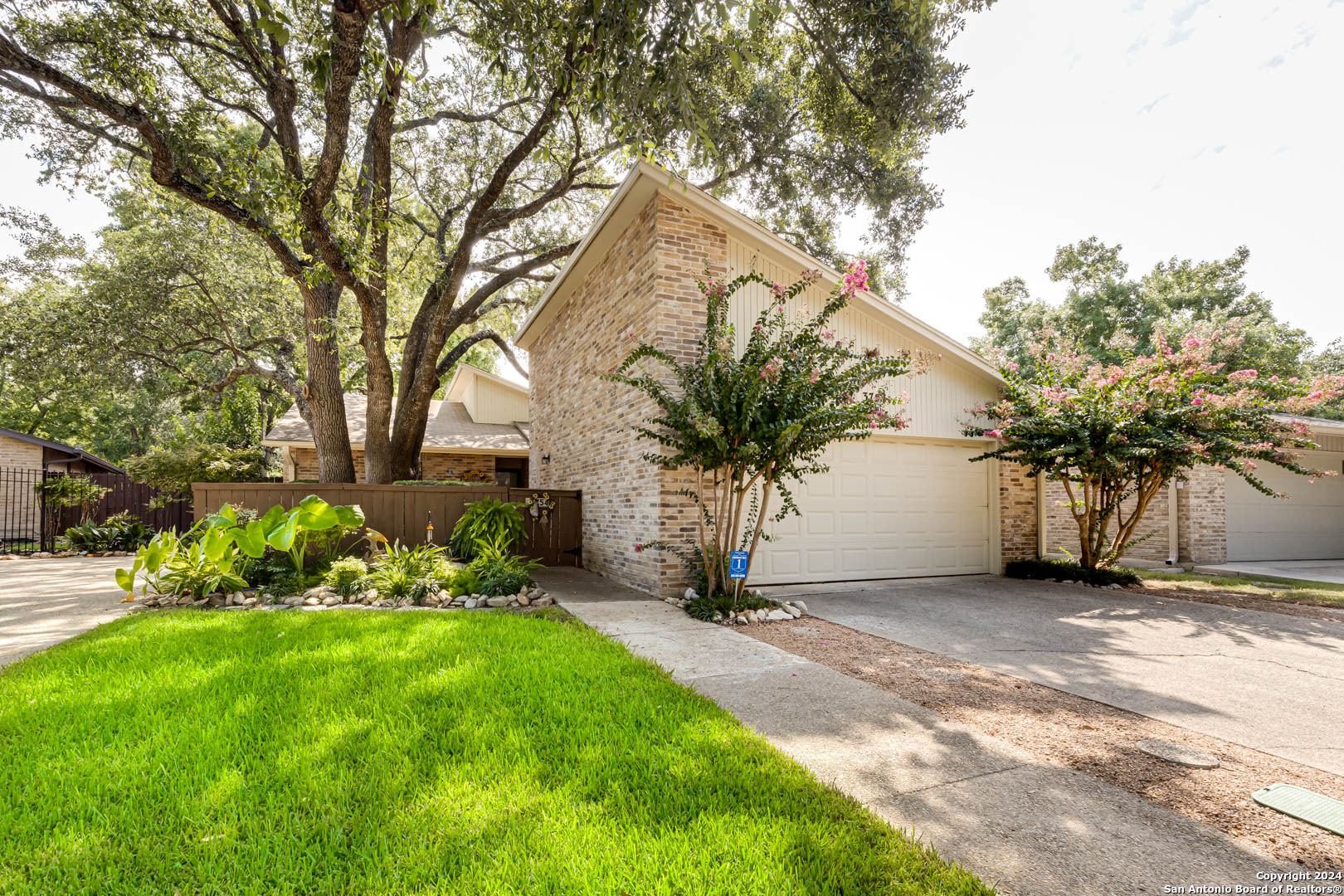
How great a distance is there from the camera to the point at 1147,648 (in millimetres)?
4621

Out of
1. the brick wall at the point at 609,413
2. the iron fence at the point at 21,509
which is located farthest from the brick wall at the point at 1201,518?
the iron fence at the point at 21,509

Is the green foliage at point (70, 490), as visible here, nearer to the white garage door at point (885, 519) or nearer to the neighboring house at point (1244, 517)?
the white garage door at point (885, 519)

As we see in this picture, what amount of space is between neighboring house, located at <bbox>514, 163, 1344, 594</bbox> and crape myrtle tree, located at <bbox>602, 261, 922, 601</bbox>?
0.43 meters

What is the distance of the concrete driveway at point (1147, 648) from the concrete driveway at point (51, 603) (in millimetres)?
6536

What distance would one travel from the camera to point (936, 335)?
26.1 feet

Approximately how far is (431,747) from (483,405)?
15282mm

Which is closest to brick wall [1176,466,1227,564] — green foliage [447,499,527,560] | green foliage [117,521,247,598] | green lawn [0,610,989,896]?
green foliage [447,499,527,560]

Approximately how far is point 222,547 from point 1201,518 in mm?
14917

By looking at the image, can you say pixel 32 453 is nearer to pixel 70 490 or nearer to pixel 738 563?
pixel 70 490

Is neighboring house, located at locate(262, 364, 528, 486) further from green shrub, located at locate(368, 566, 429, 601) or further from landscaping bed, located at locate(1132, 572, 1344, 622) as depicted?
→ landscaping bed, located at locate(1132, 572, 1344, 622)

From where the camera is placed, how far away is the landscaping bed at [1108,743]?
204cm

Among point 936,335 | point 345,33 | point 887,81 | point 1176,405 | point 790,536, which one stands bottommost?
point 790,536

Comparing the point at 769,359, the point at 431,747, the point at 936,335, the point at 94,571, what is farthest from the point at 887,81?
the point at 94,571

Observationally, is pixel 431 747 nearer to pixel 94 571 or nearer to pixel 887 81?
pixel 887 81
